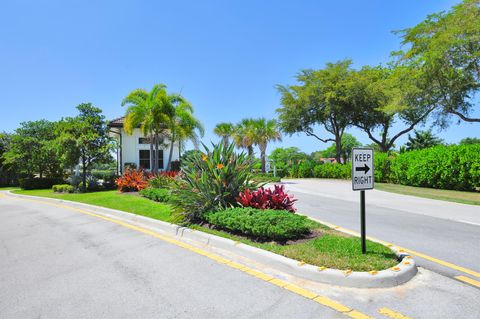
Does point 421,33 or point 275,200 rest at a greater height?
point 421,33

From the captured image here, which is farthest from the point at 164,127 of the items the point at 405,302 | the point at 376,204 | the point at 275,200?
the point at 405,302

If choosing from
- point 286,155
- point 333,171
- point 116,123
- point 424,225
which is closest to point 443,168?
point 424,225

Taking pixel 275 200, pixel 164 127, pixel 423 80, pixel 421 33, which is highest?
pixel 421 33

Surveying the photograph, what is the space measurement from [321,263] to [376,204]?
8.97 meters

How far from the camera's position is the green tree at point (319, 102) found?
31391mm

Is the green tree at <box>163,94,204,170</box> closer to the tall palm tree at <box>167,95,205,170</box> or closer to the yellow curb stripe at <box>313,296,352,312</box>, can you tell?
the tall palm tree at <box>167,95,205,170</box>

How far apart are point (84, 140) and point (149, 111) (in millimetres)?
4596

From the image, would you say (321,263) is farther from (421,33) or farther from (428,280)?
(421,33)

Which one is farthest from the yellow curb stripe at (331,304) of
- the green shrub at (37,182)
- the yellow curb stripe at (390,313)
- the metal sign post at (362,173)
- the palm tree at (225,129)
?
the palm tree at (225,129)

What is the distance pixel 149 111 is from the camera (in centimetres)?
1955

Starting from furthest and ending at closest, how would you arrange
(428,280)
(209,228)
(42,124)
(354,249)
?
(42,124) < (209,228) < (354,249) < (428,280)

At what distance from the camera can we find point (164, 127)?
20.5 meters

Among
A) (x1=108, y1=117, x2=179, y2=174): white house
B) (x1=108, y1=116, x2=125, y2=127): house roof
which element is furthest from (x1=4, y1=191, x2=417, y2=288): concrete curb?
(x1=108, y1=116, x2=125, y2=127): house roof

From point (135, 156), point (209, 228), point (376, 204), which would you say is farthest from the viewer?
point (135, 156)
